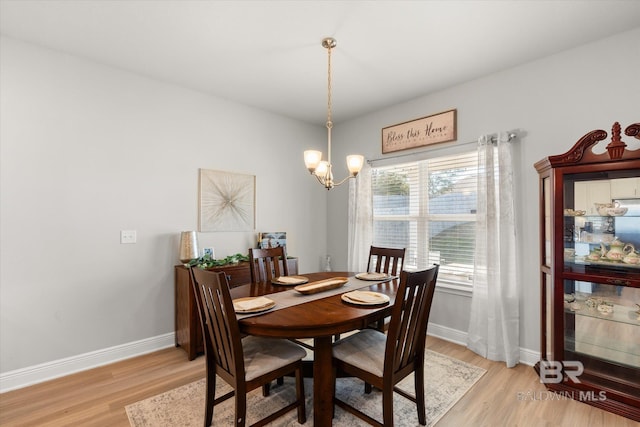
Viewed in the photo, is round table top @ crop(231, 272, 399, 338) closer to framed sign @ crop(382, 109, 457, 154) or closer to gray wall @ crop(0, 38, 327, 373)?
gray wall @ crop(0, 38, 327, 373)

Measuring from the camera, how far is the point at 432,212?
339 centimetres

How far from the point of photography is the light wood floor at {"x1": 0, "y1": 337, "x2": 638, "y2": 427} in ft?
6.35

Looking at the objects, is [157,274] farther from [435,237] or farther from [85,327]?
[435,237]

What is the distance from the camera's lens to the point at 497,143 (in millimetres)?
2797

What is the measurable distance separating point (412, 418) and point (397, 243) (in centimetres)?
205

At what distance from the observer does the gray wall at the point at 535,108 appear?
2.29 m

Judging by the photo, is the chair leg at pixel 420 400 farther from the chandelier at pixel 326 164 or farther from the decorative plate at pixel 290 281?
the chandelier at pixel 326 164

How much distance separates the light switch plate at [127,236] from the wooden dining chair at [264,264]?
45.9 inches

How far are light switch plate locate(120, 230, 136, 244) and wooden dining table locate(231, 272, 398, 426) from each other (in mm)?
1859

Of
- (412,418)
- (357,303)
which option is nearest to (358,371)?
(357,303)

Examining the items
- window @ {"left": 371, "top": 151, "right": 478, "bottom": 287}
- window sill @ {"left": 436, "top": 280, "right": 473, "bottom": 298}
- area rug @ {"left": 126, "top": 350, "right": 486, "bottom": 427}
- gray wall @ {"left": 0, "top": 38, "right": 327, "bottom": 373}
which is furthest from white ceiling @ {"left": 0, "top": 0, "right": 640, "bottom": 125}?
area rug @ {"left": 126, "top": 350, "right": 486, "bottom": 427}

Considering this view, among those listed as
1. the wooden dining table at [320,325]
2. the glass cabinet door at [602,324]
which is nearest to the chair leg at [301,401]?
the wooden dining table at [320,325]

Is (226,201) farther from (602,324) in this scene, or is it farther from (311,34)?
(602,324)

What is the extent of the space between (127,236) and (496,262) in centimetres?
342
